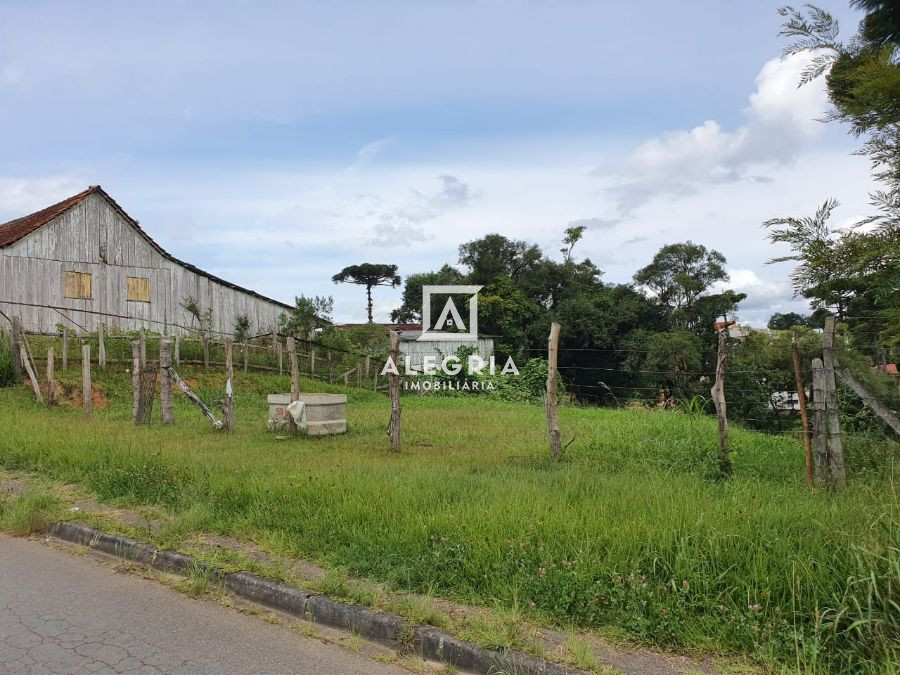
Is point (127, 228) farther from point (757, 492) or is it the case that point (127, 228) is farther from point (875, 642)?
point (875, 642)

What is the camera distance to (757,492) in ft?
18.6

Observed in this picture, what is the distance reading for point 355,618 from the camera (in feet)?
12.7

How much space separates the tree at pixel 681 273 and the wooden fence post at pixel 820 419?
31.4 metres

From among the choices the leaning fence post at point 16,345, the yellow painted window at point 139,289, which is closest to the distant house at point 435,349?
the yellow painted window at point 139,289

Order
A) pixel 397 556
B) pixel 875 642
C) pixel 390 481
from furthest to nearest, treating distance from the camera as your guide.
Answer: pixel 390 481 → pixel 397 556 → pixel 875 642

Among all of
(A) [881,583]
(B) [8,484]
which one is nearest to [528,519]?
(A) [881,583]

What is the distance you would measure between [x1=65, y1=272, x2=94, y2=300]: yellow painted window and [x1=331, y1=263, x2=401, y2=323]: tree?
3838 cm

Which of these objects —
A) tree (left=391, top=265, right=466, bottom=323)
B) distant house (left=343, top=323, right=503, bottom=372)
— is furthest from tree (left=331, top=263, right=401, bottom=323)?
distant house (left=343, top=323, right=503, bottom=372)

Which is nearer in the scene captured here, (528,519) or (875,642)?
(875,642)

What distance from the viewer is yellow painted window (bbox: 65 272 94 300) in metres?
23.8

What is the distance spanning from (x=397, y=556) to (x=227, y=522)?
6.22 feet

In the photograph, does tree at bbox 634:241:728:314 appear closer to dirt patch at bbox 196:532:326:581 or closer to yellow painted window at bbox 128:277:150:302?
yellow painted window at bbox 128:277:150:302

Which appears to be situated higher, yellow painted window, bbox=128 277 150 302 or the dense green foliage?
yellow painted window, bbox=128 277 150 302

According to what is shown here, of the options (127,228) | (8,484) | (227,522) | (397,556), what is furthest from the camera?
(127,228)
